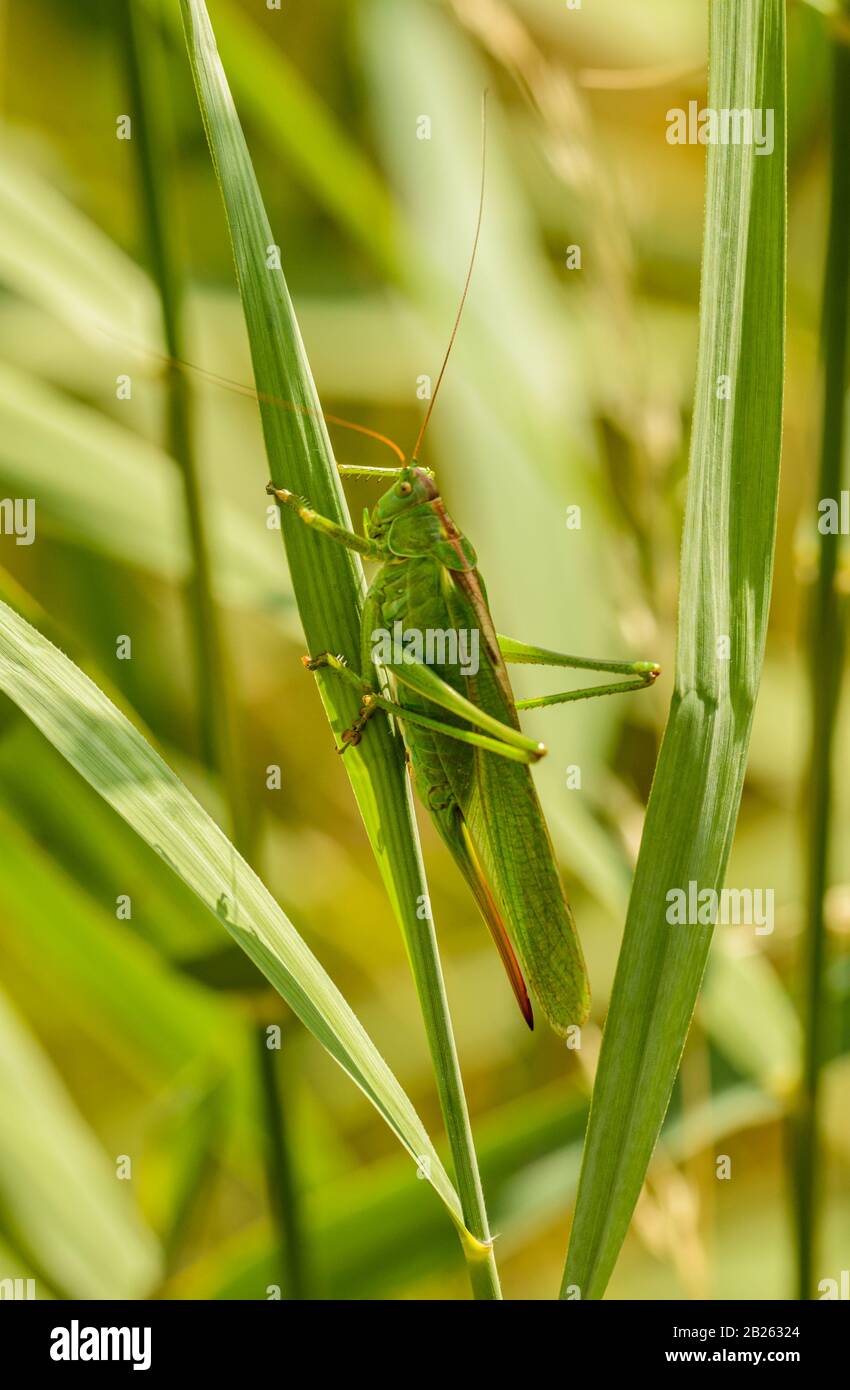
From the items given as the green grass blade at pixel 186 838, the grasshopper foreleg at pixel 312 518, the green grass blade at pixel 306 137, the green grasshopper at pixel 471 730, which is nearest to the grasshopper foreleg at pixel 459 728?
the green grasshopper at pixel 471 730

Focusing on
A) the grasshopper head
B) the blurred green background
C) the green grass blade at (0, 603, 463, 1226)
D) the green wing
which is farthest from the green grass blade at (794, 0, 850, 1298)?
the green grass blade at (0, 603, 463, 1226)

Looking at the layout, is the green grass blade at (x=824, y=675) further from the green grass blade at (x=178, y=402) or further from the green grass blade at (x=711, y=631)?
the green grass blade at (x=178, y=402)

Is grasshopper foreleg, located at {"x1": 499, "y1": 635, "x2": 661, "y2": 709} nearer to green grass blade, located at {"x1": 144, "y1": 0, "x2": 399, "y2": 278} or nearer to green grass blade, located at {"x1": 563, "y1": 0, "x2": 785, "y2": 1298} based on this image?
green grass blade, located at {"x1": 563, "y1": 0, "x2": 785, "y2": 1298}

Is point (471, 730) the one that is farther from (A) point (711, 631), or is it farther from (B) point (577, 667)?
(A) point (711, 631)

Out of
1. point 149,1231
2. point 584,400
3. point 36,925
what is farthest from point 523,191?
point 149,1231

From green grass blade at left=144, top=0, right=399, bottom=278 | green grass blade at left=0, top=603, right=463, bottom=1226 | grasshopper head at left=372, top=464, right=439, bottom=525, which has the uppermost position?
green grass blade at left=144, top=0, right=399, bottom=278

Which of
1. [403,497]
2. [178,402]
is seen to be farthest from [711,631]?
[178,402]

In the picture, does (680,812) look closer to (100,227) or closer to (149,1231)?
(149,1231)
